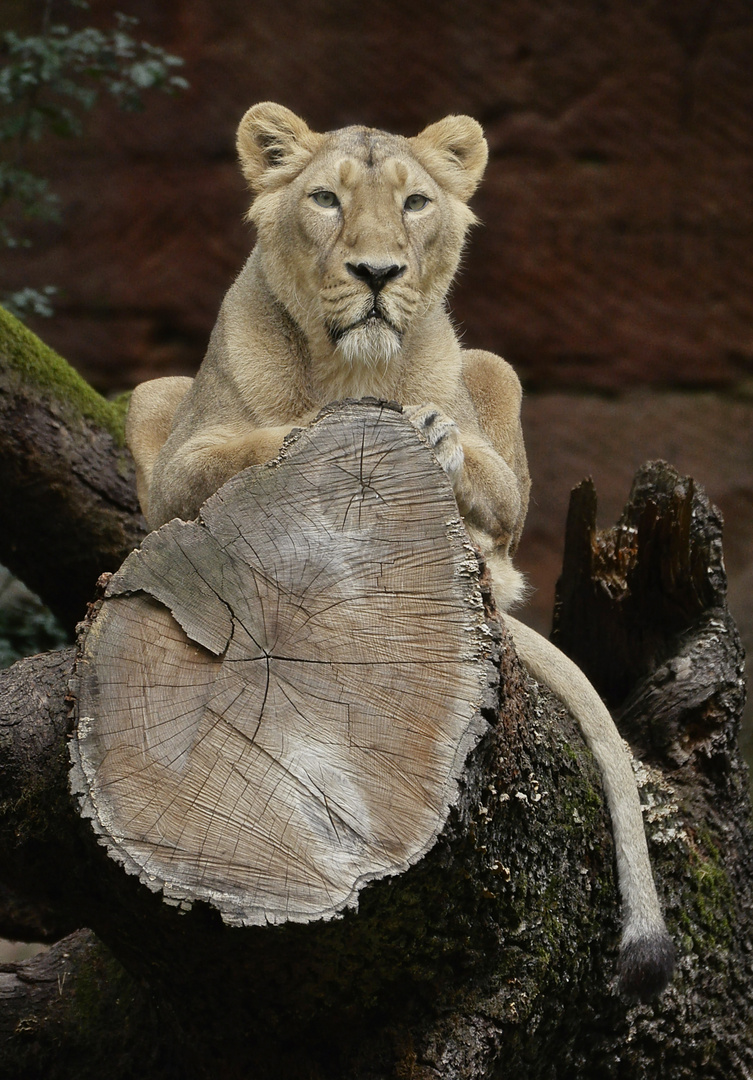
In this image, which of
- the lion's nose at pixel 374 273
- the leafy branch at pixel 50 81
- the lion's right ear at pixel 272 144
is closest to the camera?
the lion's nose at pixel 374 273

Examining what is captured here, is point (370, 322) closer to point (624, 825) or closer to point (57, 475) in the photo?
point (624, 825)

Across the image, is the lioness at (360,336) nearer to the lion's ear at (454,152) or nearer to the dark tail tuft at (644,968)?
the lion's ear at (454,152)

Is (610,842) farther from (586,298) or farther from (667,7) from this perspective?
(667,7)

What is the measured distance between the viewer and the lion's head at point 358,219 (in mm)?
3816

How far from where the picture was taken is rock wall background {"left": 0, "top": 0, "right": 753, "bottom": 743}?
354 inches

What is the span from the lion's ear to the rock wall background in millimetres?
4854

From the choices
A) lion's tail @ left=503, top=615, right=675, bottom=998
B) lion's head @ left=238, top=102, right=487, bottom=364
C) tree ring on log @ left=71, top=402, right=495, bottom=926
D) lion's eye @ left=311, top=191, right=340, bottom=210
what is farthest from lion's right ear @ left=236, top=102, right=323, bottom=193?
lion's tail @ left=503, top=615, right=675, bottom=998

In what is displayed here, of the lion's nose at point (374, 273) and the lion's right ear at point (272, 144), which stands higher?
the lion's right ear at point (272, 144)

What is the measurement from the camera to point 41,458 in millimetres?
5254

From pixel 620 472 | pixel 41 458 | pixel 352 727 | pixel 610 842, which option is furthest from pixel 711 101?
pixel 352 727

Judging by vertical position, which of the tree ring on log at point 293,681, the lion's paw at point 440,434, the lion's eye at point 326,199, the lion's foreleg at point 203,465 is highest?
the lion's eye at point 326,199

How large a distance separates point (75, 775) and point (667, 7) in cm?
823

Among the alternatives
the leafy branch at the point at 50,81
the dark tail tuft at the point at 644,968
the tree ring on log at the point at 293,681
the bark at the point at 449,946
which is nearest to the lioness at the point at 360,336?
the dark tail tuft at the point at 644,968

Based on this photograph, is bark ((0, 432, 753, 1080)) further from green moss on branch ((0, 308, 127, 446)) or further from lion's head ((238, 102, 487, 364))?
green moss on branch ((0, 308, 127, 446))
